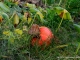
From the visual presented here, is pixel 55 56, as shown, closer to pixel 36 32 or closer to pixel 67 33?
pixel 36 32

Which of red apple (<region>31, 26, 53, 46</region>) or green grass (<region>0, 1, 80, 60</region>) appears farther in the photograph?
red apple (<region>31, 26, 53, 46</region>)

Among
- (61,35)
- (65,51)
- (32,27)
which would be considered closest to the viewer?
(32,27)

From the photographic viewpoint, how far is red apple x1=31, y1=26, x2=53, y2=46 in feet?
8.29

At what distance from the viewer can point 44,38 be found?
2570 mm

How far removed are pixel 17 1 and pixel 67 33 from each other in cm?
74

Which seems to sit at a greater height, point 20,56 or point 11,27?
point 11,27

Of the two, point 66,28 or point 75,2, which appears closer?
Answer: point 66,28

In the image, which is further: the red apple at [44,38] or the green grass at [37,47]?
the red apple at [44,38]

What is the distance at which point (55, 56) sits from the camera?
2.54 metres

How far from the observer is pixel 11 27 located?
255cm

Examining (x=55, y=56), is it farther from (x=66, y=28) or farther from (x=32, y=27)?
(x=66, y=28)

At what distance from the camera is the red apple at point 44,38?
2.53 metres

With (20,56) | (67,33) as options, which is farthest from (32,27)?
(67,33)

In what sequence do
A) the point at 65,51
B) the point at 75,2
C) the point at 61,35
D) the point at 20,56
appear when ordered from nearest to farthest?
the point at 20,56 < the point at 65,51 < the point at 61,35 < the point at 75,2
